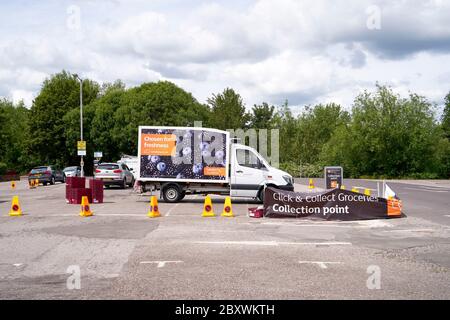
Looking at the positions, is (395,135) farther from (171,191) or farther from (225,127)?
(171,191)

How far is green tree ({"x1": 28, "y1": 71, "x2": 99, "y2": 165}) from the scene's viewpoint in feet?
237

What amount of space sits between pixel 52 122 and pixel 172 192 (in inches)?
2154

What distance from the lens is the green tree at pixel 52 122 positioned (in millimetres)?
72375

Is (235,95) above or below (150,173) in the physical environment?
above

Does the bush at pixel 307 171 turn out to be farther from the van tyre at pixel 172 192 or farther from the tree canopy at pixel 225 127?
the van tyre at pixel 172 192

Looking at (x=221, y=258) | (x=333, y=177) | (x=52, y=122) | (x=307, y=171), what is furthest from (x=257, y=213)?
(x=52, y=122)

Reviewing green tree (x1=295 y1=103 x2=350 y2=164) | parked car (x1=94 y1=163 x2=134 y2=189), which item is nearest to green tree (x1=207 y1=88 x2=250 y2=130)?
green tree (x1=295 y1=103 x2=350 y2=164)

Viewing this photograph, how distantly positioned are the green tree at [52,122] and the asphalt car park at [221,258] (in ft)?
189

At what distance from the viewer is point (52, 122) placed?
238 ft

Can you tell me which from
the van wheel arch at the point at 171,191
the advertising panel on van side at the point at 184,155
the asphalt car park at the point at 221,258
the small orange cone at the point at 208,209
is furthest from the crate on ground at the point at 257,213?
the van wheel arch at the point at 171,191

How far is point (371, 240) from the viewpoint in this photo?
40.8 feet
